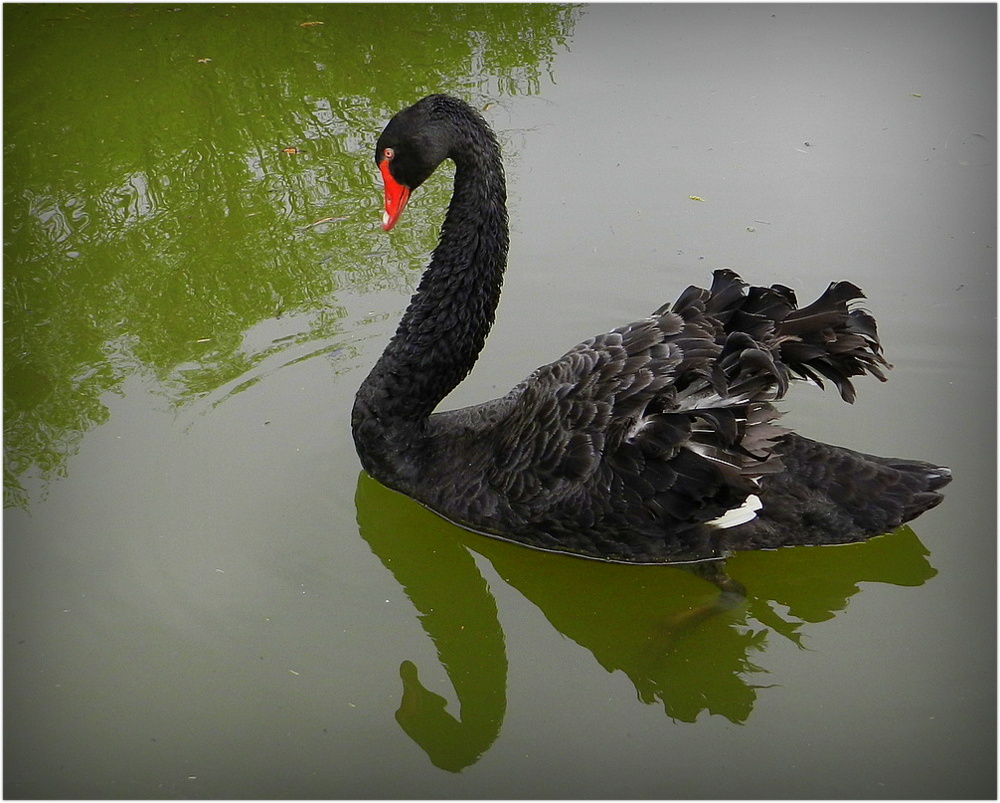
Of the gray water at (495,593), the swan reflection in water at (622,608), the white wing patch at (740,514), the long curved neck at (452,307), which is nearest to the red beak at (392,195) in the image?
the long curved neck at (452,307)

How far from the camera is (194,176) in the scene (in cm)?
530

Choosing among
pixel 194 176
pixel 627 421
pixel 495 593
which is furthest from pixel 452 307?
pixel 194 176

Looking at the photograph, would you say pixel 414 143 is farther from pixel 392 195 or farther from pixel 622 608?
pixel 622 608

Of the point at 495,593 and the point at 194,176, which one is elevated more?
the point at 194,176

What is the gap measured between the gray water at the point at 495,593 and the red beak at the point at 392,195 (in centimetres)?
88

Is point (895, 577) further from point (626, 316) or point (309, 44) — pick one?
point (309, 44)

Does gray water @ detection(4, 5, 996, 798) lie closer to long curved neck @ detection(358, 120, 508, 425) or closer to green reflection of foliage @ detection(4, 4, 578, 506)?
green reflection of foliage @ detection(4, 4, 578, 506)

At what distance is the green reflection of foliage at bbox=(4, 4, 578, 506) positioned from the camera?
4223 mm

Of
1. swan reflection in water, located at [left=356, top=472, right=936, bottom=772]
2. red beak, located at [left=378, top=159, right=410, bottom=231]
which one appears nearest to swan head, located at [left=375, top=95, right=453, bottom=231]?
red beak, located at [left=378, top=159, right=410, bottom=231]

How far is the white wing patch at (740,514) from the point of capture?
315cm

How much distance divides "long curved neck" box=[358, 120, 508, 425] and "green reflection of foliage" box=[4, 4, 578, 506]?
33.5 inches

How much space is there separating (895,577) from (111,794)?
8.16ft

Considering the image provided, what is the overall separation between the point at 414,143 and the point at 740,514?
5.11ft

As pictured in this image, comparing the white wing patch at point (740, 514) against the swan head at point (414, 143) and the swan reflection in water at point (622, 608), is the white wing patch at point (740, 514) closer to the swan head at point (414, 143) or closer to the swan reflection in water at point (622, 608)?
the swan reflection in water at point (622, 608)
